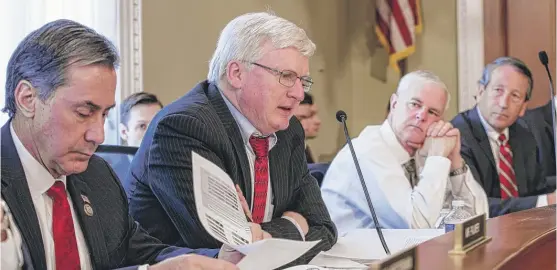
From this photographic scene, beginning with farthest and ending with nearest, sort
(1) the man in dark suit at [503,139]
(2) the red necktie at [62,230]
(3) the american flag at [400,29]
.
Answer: (3) the american flag at [400,29] < (1) the man in dark suit at [503,139] < (2) the red necktie at [62,230]

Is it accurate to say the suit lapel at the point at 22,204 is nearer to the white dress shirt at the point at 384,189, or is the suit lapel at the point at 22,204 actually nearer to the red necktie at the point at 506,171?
the white dress shirt at the point at 384,189

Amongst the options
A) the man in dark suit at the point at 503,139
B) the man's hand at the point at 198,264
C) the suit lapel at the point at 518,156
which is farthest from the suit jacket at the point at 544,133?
the man's hand at the point at 198,264

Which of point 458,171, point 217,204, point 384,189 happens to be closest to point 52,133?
point 217,204

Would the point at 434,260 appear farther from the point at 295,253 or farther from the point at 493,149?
the point at 493,149

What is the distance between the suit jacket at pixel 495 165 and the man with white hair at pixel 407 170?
0.24 meters

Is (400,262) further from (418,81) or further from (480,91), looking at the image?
(480,91)

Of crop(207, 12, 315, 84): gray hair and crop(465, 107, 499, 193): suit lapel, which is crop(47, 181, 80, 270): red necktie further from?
crop(465, 107, 499, 193): suit lapel

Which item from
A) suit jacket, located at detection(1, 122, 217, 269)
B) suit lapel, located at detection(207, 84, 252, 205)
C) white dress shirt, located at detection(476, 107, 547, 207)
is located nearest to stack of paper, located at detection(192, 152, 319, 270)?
suit jacket, located at detection(1, 122, 217, 269)

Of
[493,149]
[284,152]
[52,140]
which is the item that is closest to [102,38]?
[52,140]

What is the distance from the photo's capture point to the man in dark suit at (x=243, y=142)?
7.14 ft

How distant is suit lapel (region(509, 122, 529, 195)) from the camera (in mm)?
3980

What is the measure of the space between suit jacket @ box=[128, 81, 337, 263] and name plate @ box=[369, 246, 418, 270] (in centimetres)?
87

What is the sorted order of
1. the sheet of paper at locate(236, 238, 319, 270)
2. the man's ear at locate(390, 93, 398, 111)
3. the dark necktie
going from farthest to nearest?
the man's ear at locate(390, 93, 398, 111)
the dark necktie
the sheet of paper at locate(236, 238, 319, 270)

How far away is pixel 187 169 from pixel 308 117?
3.24 m
